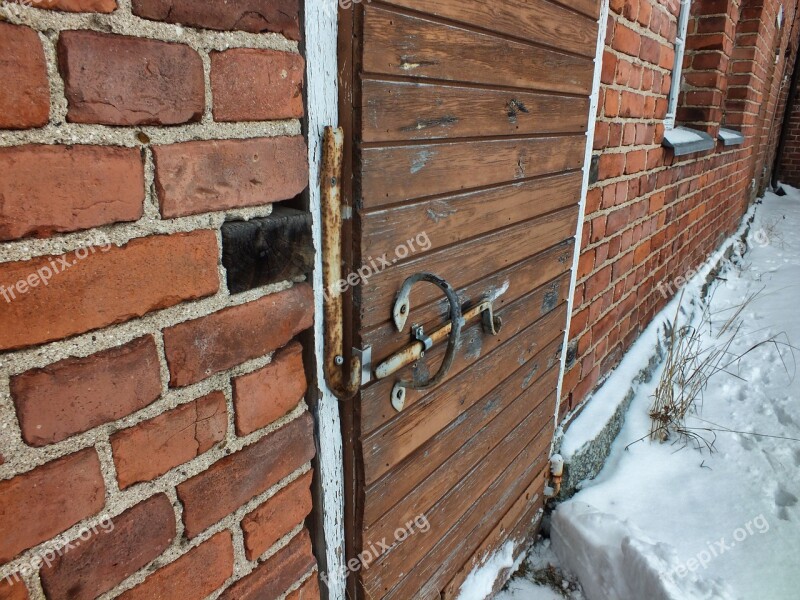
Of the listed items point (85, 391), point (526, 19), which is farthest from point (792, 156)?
point (85, 391)

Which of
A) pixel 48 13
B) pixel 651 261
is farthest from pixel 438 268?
pixel 651 261

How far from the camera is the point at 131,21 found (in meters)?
0.61

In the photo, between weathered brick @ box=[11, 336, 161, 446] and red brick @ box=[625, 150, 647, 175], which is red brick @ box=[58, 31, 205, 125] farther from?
red brick @ box=[625, 150, 647, 175]

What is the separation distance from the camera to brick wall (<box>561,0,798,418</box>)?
2078mm

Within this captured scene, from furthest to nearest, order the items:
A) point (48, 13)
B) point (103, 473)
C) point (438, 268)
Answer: point (438, 268) < point (103, 473) < point (48, 13)

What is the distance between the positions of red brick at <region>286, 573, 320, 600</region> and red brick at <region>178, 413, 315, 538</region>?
0.89 feet

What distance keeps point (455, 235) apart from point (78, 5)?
2.62ft

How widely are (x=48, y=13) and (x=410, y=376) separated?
864 millimetres

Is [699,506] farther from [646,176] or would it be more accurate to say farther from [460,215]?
[460,215]

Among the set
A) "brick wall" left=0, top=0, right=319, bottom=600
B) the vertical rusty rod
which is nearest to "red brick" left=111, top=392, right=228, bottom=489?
"brick wall" left=0, top=0, right=319, bottom=600

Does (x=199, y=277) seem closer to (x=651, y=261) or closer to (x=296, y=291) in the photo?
(x=296, y=291)

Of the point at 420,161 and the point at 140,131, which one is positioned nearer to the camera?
the point at 140,131

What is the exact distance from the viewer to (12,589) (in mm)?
619

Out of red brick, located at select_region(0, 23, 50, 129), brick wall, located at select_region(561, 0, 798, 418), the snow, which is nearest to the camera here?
red brick, located at select_region(0, 23, 50, 129)
